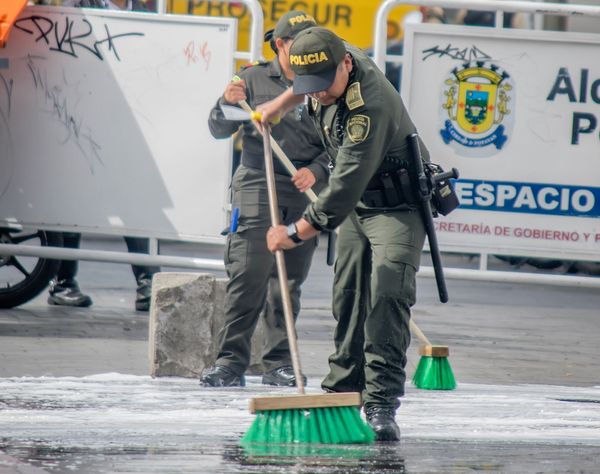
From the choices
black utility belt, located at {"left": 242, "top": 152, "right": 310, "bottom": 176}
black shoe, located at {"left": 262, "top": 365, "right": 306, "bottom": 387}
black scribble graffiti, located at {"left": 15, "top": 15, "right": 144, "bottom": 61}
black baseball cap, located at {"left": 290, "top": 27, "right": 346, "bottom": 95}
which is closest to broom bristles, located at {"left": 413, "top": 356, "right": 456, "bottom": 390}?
black shoe, located at {"left": 262, "top": 365, "right": 306, "bottom": 387}

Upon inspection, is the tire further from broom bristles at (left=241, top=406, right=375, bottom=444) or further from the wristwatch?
broom bristles at (left=241, top=406, right=375, bottom=444)

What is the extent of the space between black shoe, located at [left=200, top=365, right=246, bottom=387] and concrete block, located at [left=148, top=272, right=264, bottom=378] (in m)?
0.24

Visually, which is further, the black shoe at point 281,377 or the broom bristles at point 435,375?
the broom bristles at point 435,375

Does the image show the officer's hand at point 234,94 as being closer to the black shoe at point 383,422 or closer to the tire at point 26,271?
the black shoe at point 383,422

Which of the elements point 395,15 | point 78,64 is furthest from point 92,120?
point 395,15

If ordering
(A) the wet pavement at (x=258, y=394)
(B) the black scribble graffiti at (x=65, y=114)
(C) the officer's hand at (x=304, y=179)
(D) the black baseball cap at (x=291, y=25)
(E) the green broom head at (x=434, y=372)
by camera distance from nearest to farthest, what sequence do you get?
1. (A) the wet pavement at (x=258, y=394)
2. (C) the officer's hand at (x=304, y=179)
3. (D) the black baseball cap at (x=291, y=25)
4. (E) the green broom head at (x=434, y=372)
5. (B) the black scribble graffiti at (x=65, y=114)

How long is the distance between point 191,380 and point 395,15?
6.25 m

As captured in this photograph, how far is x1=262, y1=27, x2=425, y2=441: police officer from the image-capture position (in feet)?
19.2

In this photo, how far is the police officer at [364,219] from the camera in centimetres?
586

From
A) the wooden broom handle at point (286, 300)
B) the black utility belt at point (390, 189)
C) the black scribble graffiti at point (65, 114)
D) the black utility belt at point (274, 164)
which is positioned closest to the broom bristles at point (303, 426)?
the wooden broom handle at point (286, 300)

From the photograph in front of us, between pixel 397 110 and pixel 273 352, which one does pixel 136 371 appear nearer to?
pixel 273 352

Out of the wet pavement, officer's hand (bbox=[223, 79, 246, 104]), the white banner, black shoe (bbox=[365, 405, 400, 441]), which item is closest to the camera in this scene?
the wet pavement

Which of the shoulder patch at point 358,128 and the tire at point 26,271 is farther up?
the shoulder patch at point 358,128

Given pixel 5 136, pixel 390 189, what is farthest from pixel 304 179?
pixel 5 136
